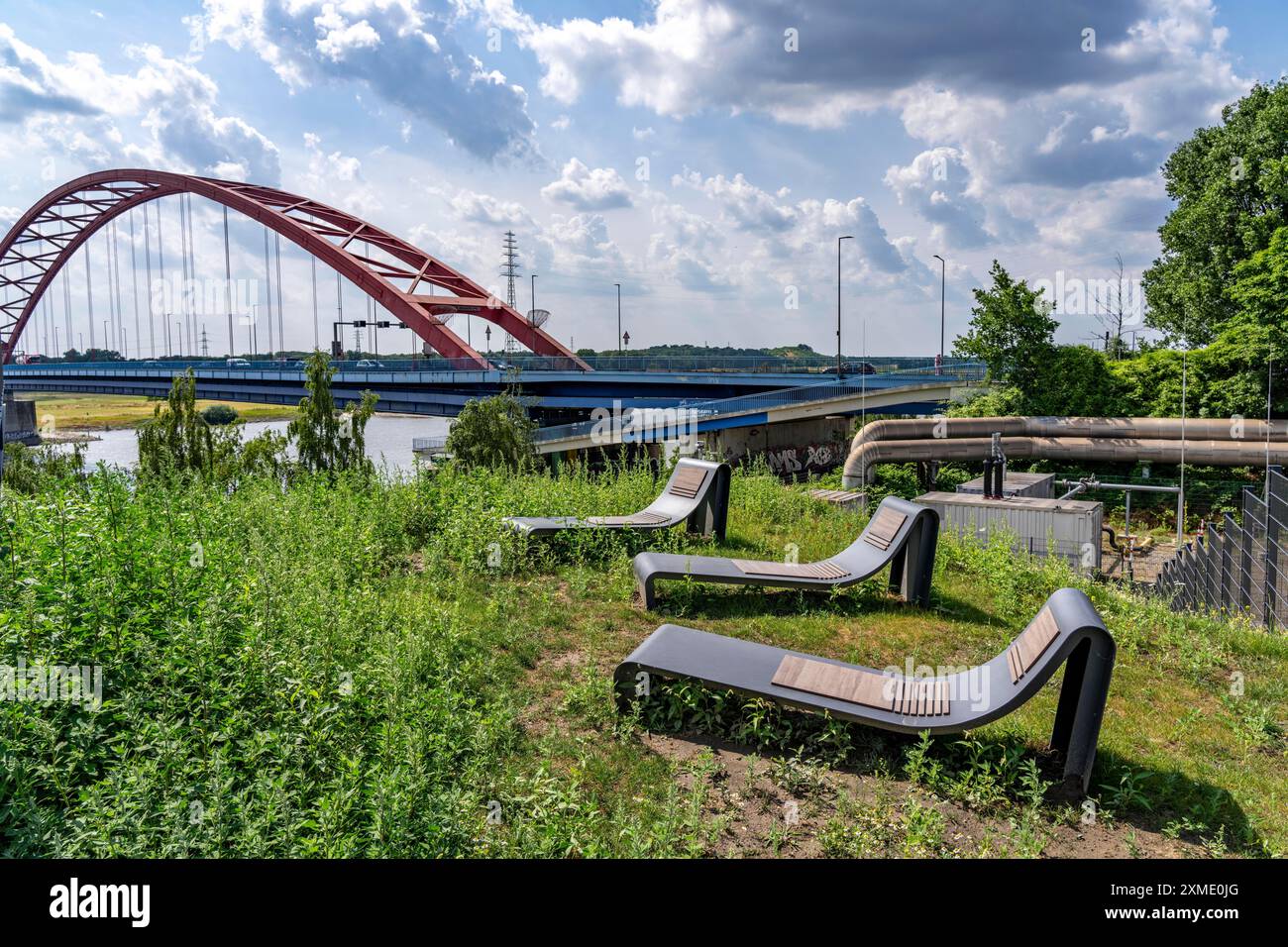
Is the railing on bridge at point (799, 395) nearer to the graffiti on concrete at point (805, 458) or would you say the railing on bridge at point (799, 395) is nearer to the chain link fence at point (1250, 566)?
the graffiti on concrete at point (805, 458)

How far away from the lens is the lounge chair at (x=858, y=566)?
6.99m

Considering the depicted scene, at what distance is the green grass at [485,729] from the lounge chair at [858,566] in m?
0.27

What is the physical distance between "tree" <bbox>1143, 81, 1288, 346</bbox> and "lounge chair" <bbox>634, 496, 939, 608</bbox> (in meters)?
25.6

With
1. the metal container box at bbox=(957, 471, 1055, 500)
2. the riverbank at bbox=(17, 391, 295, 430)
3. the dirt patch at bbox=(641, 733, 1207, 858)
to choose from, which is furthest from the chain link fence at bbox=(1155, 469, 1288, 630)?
the riverbank at bbox=(17, 391, 295, 430)

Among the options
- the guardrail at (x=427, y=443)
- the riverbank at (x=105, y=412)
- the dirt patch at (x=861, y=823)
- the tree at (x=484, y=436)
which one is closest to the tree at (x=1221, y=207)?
the tree at (x=484, y=436)

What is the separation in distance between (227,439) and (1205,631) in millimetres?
18923

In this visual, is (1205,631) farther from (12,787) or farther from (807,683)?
(12,787)

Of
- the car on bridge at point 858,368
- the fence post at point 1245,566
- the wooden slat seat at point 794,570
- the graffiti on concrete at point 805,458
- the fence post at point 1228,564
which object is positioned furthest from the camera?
the car on bridge at point 858,368

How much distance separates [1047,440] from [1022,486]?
23.5 ft

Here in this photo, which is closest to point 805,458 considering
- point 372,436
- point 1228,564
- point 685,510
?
point 1228,564

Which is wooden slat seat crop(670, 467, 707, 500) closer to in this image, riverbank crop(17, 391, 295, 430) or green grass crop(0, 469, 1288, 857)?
green grass crop(0, 469, 1288, 857)

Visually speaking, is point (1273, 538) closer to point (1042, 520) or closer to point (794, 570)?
point (1042, 520)

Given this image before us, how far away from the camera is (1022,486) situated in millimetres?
19219
